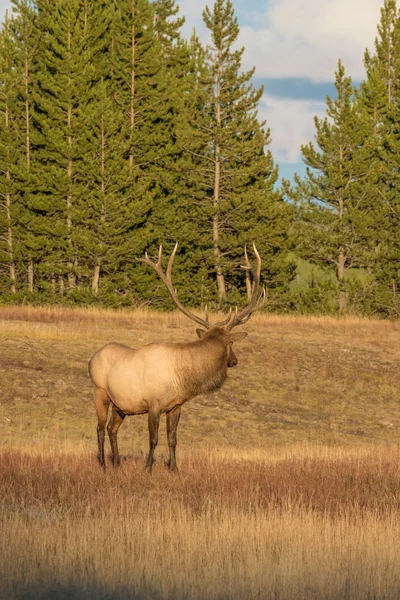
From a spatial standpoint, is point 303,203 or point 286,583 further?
point 303,203

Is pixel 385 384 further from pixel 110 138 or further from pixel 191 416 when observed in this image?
pixel 110 138

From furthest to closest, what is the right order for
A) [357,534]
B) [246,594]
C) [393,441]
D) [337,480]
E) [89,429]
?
[393,441] → [89,429] → [337,480] → [357,534] → [246,594]

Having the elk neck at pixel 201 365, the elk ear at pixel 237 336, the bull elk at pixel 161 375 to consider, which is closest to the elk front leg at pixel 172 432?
the bull elk at pixel 161 375

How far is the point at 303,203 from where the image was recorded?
42562 mm

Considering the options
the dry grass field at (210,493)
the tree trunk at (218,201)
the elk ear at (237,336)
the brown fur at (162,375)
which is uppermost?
the tree trunk at (218,201)

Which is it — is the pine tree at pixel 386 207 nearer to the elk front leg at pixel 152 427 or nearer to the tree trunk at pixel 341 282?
the tree trunk at pixel 341 282

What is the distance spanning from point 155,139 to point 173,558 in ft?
126

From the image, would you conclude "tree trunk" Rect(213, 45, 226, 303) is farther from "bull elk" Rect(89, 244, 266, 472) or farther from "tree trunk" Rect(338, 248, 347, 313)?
"bull elk" Rect(89, 244, 266, 472)

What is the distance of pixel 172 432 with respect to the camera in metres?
11.4

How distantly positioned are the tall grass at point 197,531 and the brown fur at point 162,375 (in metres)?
0.72

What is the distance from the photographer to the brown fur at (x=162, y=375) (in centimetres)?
1117

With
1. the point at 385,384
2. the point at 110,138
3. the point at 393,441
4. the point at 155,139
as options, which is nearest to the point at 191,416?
the point at 393,441

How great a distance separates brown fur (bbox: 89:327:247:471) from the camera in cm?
1117

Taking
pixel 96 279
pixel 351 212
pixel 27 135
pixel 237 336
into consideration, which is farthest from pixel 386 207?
pixel 237 336
